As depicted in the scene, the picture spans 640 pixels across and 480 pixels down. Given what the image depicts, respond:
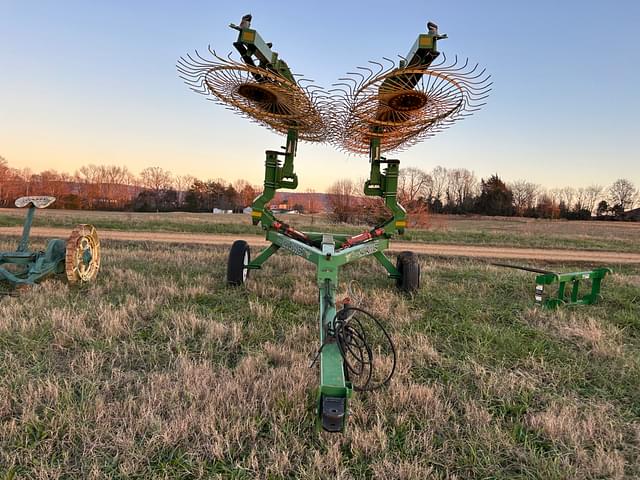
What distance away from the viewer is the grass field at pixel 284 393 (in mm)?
2195

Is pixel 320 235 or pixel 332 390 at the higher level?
pixel 320 235

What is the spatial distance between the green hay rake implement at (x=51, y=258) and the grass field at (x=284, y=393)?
0.81 feet

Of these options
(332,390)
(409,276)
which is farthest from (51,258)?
(409,276)

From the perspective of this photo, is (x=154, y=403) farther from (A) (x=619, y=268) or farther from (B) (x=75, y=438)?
(A) (x=619, y=268)

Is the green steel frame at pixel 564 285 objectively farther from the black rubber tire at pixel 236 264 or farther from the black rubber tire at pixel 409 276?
the black rubber tire at pixel 236 264

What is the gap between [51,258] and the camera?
5719mm

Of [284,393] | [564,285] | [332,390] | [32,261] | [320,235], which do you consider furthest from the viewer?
[320,235]

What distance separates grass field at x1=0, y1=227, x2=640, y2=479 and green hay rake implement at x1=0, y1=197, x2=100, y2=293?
0.25 metres

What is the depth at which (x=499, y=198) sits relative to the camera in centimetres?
5916

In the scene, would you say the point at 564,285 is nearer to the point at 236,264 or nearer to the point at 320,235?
the point at 320,235

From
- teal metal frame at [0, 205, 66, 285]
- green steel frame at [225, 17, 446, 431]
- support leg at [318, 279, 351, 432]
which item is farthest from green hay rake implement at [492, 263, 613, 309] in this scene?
teal metal frame at [0, 205, 66, 285]

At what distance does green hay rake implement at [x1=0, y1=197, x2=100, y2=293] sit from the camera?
17.4ft

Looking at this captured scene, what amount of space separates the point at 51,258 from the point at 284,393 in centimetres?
497

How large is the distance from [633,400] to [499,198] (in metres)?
62.5
